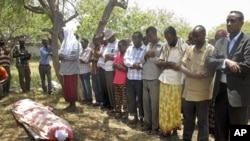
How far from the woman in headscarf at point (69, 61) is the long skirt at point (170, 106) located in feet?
7.70

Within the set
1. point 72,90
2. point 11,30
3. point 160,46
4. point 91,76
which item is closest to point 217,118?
point 160,46

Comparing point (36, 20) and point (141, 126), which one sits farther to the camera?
point (36, 20)

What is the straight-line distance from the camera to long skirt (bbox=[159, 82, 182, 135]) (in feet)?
17.3

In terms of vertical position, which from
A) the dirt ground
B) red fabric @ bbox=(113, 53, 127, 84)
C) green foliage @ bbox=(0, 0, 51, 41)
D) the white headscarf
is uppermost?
green foliage @ bbox=(0, 0, 51, 41)

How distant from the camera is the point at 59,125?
4805 millimetres

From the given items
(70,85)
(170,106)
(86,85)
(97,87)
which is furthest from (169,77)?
(86,85)

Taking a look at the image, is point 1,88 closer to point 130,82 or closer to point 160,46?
point 130,82

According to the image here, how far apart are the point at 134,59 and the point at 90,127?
1485 mm

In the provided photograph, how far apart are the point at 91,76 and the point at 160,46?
3195mm

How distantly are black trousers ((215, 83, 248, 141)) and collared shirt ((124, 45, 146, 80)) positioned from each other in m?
2.17

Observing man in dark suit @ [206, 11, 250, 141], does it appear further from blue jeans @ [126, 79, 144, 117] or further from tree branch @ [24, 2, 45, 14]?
tree branch @ [24, 2, 45, 14]

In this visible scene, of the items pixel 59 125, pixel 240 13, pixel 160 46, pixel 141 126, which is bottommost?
pixel 141 126

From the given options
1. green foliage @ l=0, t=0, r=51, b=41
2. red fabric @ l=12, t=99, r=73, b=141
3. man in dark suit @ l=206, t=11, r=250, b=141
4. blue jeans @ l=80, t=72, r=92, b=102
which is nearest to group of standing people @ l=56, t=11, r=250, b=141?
man in dark suit @ l=206, t=11, r=250, b=141

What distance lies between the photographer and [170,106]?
17.4ft
